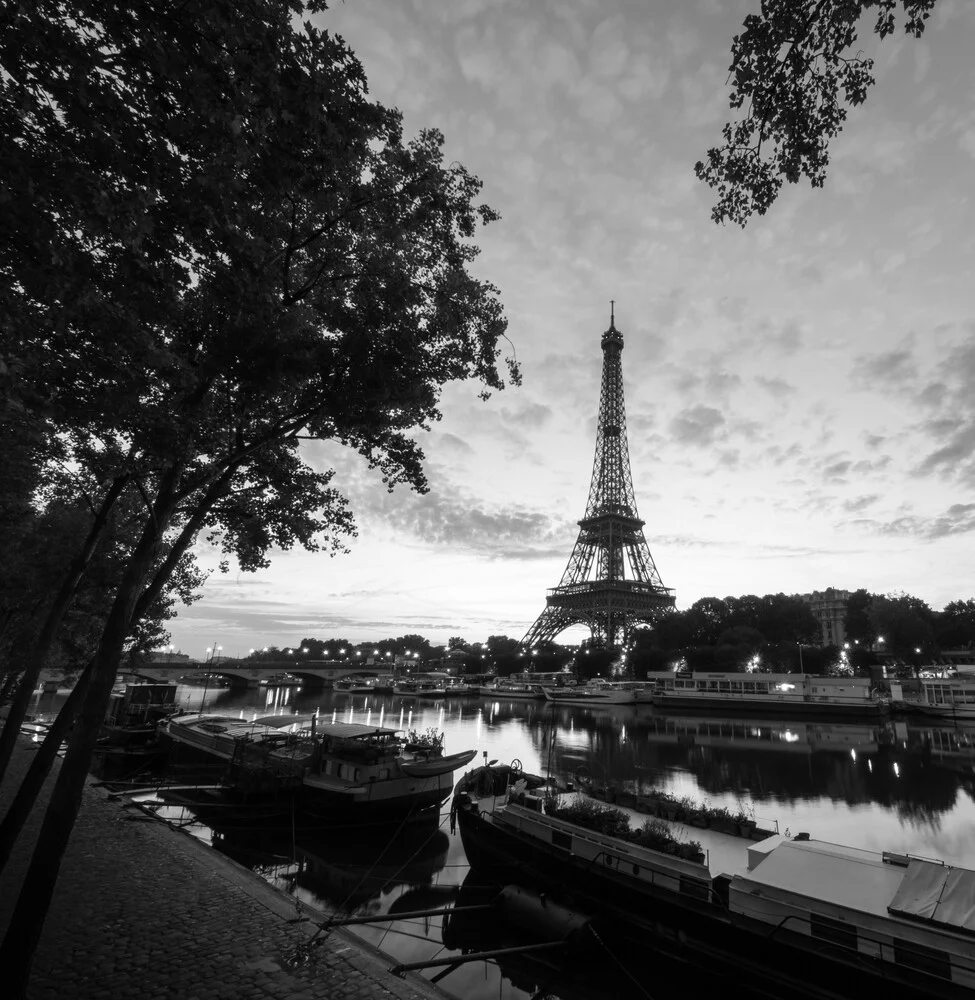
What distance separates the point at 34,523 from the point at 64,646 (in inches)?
424

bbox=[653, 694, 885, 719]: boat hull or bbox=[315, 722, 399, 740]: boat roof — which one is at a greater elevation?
bbox=[653, 694, 885, 719]: boat hull

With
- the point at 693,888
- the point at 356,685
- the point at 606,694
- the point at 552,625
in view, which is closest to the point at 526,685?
the point at 552,625

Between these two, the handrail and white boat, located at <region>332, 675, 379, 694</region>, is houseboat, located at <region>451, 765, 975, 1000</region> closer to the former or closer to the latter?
the handrail

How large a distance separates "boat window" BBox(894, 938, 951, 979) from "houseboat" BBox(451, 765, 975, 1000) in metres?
0.02

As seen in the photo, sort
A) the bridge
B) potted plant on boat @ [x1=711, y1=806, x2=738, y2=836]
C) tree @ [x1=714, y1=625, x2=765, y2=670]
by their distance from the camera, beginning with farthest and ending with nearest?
the bridge, tree @ [x1=714, y1=625, x2=765, y2=670], potted plant on boat @ [x1=711, y1=806, x2=738, y2=836]

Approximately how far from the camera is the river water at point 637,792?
14711 mm

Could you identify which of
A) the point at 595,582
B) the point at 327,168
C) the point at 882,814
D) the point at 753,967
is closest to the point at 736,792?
the point at 882,814

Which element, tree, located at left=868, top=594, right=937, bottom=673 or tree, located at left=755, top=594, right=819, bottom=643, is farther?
tree, located at left=755, top=594, right=819, bottom=643

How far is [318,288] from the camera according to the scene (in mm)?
11523

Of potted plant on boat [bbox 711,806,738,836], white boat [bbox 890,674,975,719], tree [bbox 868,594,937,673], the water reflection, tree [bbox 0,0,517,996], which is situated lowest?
the water reflection

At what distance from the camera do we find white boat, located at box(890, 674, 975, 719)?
6694cm

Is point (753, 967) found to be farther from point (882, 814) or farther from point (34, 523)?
point (34, 523)

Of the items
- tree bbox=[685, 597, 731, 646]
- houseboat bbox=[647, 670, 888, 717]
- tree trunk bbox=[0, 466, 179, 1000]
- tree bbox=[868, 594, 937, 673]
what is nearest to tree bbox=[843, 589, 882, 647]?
tree bbox=[868, 594, 937, 673]

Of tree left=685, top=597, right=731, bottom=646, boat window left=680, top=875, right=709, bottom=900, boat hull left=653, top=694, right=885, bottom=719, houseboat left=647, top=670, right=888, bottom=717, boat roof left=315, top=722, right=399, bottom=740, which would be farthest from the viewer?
tree left=685, top=597, right=731, bottom=646
